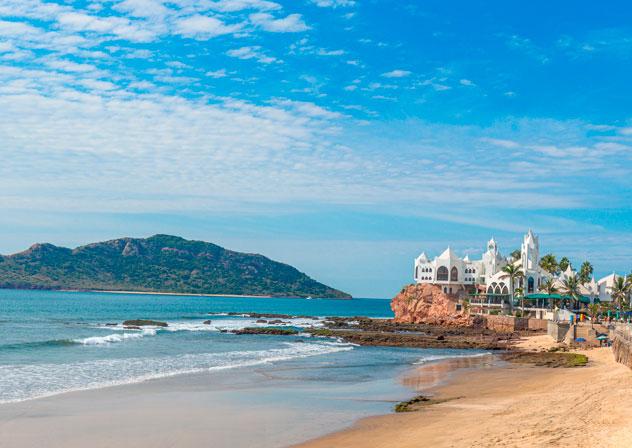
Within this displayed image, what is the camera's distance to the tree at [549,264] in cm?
10312

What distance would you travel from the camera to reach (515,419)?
20.8m

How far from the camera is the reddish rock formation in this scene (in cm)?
9219

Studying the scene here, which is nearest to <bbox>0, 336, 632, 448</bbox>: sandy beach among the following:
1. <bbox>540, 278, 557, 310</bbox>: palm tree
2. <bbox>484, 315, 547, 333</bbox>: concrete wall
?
<bbox>484, 315, 547, 333</bbox>: concrete wall

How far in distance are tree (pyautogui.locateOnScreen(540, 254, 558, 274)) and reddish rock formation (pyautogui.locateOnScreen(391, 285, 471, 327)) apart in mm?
15939

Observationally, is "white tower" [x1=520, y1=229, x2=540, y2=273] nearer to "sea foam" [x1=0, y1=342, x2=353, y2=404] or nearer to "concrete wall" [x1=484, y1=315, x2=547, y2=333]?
"concrete wall" [x1=484, y1=315, x2=547, y2=333]

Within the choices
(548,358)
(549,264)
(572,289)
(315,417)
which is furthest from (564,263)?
(315,417)

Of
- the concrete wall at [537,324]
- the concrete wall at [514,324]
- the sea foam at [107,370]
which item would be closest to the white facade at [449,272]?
the concrete wall at [514,324]

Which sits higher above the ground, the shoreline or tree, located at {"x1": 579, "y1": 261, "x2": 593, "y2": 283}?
tree, located at {"x1": 579, "y1": 261, "x2": 593, "y2": 283}

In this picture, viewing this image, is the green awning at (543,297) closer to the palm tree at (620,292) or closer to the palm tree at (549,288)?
the palm tree at (549,288)

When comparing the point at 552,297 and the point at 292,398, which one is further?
the point at 552,297

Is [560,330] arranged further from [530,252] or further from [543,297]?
[530,252]

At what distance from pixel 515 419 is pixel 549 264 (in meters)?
88.1

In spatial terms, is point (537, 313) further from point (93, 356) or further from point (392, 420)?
point (392, 420)

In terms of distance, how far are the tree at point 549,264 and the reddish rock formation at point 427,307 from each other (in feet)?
52.3
